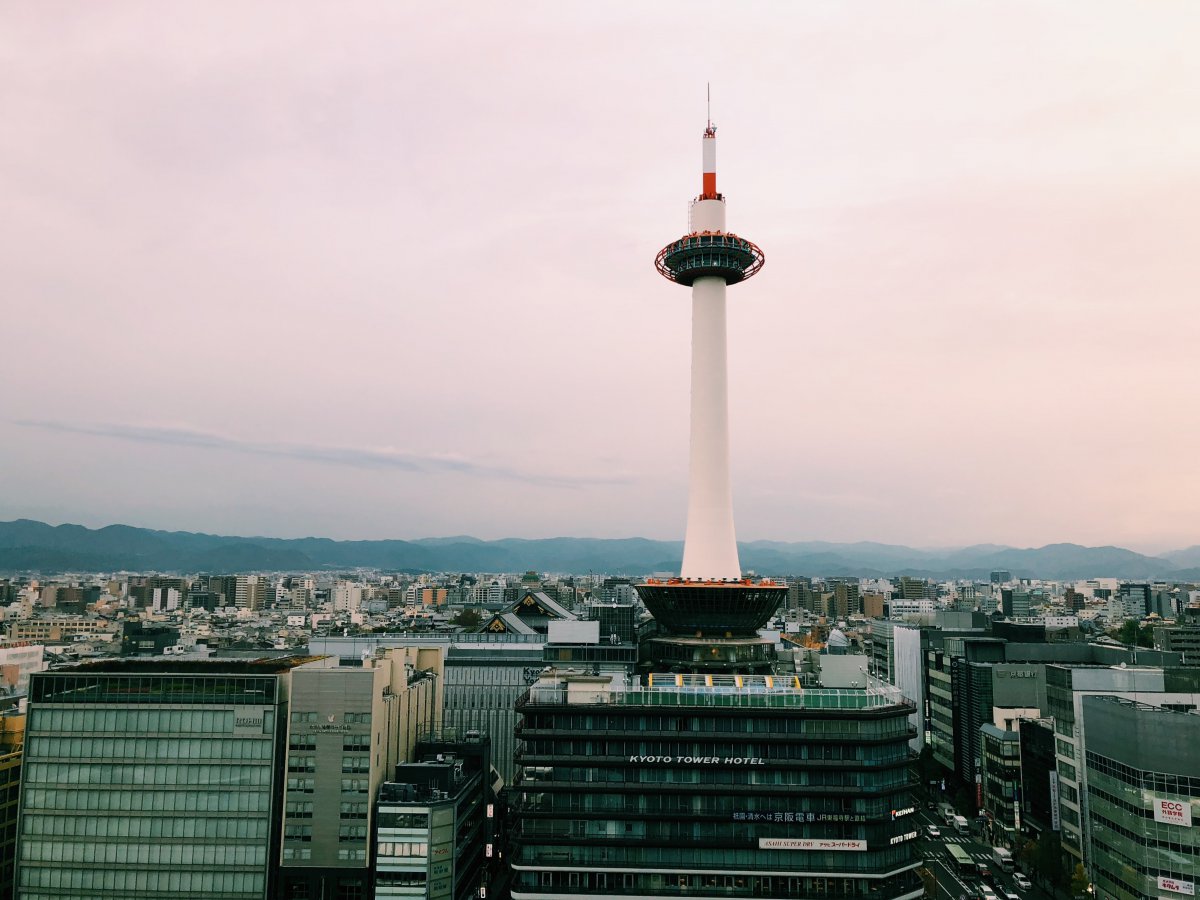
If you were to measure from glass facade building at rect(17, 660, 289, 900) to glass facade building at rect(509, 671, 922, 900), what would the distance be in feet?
76.3

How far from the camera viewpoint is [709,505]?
10131cm

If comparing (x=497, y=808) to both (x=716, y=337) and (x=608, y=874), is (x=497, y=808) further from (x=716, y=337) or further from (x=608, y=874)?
(x=716, y=337)

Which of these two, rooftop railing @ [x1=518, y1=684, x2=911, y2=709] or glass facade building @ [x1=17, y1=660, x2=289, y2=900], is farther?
glass facade building @ [x1=17, y1=660, x2=289, y2=900]

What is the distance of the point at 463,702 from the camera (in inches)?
4911

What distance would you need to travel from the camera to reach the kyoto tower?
93.9 metres

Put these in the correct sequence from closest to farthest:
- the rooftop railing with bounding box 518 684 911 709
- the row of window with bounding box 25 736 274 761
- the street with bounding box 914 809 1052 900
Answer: the rooftop railing with bounding box 518 684 911 709 → the row of window with bounding box 25 736 274 761 → the street with bounding box 914 809 1052 900

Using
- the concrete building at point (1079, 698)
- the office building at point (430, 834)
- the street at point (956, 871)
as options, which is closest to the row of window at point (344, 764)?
the office building at point (430, 834)

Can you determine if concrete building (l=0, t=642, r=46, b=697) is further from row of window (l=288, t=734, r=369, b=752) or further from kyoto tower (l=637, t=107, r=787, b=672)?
kyoto tower (l=637, t=107, r=787, b=672)

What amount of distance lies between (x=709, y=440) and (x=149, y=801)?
66.3 m

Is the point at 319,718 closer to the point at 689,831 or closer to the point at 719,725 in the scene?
the point at 689,831

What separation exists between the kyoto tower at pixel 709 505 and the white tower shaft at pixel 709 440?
115mm

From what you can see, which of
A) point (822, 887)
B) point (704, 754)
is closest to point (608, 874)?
point (704, 754)

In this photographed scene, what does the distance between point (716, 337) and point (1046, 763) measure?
62.2 metres

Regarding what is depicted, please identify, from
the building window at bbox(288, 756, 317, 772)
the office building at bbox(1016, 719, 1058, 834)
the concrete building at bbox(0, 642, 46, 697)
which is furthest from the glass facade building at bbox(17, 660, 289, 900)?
the office building at bbox(1016, 719, 1058, 834)
